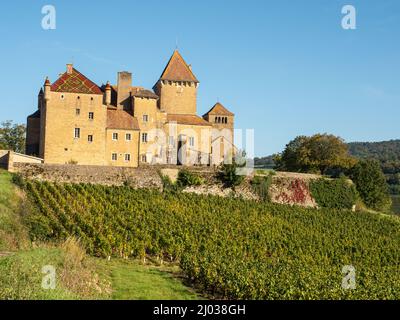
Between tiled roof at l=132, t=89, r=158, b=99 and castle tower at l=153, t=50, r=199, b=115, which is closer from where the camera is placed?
tiled roof at l=132, t=89, r=158, b=99

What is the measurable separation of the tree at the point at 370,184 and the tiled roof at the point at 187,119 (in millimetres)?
14972

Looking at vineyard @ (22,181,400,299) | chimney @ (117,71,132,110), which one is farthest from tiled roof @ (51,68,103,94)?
vineyard @ (22,181,400,299)

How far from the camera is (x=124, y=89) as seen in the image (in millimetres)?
47562

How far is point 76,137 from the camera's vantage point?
42625 mm

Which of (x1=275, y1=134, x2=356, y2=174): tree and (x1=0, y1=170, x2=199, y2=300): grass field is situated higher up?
(x1=275, y1=134, x2=356, y2=174): tree

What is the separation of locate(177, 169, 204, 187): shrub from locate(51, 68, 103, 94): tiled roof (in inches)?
345

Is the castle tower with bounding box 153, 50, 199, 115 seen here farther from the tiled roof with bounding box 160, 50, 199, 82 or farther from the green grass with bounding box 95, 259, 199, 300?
the green grass with bounding box 95, 259, 199, 300

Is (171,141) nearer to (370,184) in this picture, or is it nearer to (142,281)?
(370,184)

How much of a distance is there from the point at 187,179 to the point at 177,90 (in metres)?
11.3

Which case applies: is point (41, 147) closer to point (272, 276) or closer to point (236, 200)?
point (236, 200)

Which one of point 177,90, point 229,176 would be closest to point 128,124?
point 177,90

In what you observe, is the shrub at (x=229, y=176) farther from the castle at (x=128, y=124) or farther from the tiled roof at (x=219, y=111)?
the tiled roof at (x=219, y=111)

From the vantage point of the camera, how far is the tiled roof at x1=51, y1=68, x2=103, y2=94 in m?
42.7

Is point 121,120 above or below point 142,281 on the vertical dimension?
above
